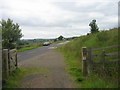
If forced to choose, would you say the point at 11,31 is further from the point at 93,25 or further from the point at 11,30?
the point at 93,25

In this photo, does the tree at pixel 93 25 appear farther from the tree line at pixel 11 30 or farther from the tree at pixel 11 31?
the tree at pixel 11 31

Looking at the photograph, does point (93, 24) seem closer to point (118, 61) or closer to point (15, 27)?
point (15, 27)

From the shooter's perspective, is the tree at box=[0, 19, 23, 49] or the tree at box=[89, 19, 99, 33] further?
the tree at box=[0, 19, 23, 49]

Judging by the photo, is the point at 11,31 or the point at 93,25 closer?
the point at 93,25

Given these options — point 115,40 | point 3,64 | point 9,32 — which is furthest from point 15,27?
point 3,64

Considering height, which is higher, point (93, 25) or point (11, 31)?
point (93, 25)

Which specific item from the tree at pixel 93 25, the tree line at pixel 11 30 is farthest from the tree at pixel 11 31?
the tree at pixel 93 25

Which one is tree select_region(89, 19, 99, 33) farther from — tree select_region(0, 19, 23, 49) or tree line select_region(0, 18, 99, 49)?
tree select_region(0, 19, 23, 49)

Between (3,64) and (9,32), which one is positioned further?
(9,32)

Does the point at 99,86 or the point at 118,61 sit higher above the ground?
the point at 118,61

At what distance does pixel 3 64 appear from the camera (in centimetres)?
711

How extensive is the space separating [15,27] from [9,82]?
1605 inches

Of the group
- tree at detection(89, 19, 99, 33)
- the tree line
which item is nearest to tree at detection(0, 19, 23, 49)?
the tree line

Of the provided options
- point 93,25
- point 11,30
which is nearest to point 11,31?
point 11,30
